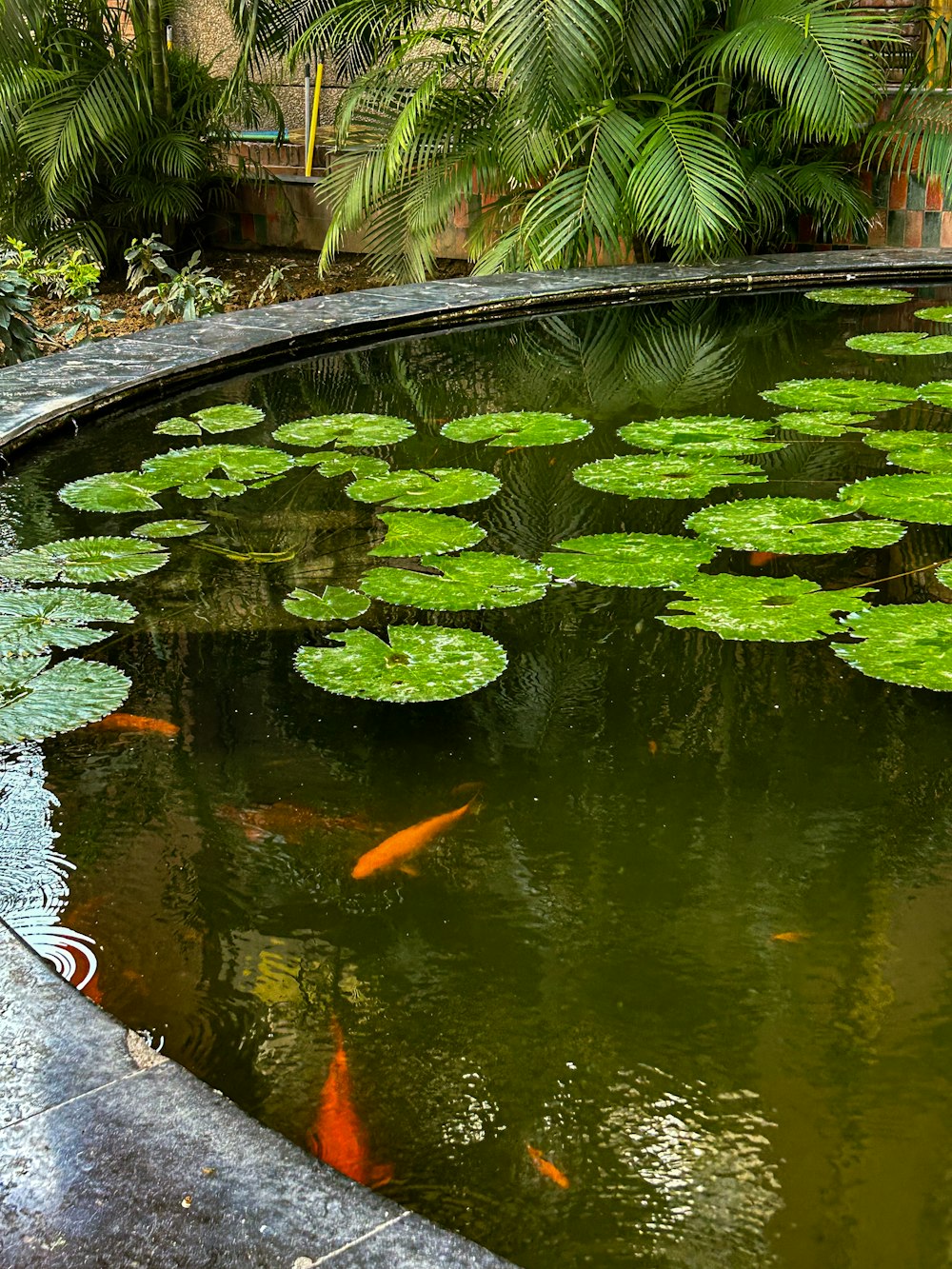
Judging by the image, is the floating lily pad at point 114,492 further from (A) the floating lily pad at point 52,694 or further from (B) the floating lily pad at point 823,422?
(B) the floating lily pad at point 823,422

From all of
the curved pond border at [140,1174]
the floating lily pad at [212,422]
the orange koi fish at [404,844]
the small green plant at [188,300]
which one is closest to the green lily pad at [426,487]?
the floating lily pad at [212,422]

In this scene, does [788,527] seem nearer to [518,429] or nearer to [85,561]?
[518,429]

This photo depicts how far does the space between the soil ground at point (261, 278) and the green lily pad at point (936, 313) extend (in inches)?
127

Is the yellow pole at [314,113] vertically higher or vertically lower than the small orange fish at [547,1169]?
higher

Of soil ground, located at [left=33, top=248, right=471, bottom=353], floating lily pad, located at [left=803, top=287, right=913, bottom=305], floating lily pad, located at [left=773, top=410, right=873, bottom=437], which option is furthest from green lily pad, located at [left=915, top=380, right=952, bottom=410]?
soil ground, located at [left=33, top=248, right=471, bottom=353]

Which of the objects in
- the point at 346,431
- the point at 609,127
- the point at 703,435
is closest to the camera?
the point at 703,435

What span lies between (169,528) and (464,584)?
2.15 feet

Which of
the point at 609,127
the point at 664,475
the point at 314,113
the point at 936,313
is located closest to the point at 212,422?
the point at 664,475

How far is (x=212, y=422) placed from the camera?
3.24 meters

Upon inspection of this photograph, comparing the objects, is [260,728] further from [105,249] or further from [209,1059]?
[105,249]

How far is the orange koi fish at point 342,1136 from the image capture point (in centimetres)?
110

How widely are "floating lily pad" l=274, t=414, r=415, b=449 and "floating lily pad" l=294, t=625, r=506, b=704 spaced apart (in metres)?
1.07

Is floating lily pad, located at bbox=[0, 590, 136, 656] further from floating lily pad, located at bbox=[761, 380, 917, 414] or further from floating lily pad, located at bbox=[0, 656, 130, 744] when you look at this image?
floating lily pad, located at bbox=[761, 380, 917, 414]

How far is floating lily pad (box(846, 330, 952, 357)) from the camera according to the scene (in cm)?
373
